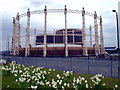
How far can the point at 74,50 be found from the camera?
3850 cm

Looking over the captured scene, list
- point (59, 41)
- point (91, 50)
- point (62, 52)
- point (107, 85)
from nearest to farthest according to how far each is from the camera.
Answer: point (107, 85)
point (62, 52)
point (91, 50)
point (59, 41)

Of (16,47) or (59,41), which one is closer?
(16,47)

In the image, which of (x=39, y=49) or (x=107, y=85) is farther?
(x=39, y=49)

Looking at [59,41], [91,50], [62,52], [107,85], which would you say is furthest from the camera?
[59,41]

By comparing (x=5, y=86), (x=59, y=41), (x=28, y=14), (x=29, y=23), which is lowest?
(x=5, y=86)

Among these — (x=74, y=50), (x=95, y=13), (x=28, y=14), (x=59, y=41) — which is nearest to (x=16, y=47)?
(x=28, y=14)

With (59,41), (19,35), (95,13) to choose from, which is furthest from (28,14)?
(95,13)

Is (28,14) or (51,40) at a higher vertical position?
(28,14)

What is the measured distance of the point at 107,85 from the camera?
262 inches

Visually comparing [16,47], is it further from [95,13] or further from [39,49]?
[95,13]

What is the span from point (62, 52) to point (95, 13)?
17.5m

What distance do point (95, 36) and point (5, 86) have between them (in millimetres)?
36778

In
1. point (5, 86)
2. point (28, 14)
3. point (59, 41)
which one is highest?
point (28, 14)

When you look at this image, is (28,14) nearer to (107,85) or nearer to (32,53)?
(32,53)
